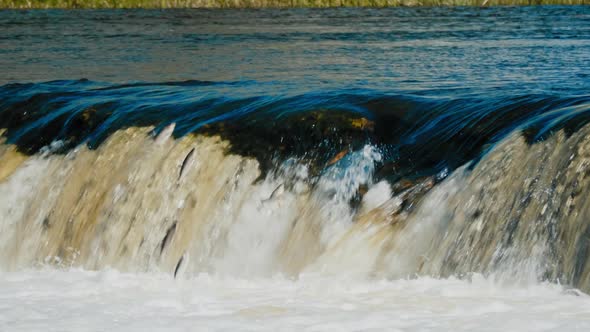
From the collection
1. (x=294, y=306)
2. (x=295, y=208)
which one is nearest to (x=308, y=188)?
(x=295, y=208)

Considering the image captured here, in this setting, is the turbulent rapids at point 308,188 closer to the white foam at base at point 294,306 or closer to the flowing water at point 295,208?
the flowing water at point 295,208

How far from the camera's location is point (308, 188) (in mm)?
10664

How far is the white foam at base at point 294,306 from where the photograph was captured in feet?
26.2

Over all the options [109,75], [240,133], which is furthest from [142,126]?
[109,75]

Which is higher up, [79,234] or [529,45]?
[529,45]

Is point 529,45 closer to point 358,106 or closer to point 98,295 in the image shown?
point 358,106

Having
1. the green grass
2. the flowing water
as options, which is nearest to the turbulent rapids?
the flowing water

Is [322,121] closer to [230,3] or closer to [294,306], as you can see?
[294,306]

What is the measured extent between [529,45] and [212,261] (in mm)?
17294

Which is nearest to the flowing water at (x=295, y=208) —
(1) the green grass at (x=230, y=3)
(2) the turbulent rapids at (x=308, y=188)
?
(2) the turbulent rapids at (x=308, y=188)

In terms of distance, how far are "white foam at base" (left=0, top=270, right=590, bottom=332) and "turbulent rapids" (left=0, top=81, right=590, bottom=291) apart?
24 cm

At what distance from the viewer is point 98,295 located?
9750 millimetres

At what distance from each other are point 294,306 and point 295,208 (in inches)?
71.6

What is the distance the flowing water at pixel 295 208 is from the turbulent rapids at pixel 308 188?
0.07 feet
